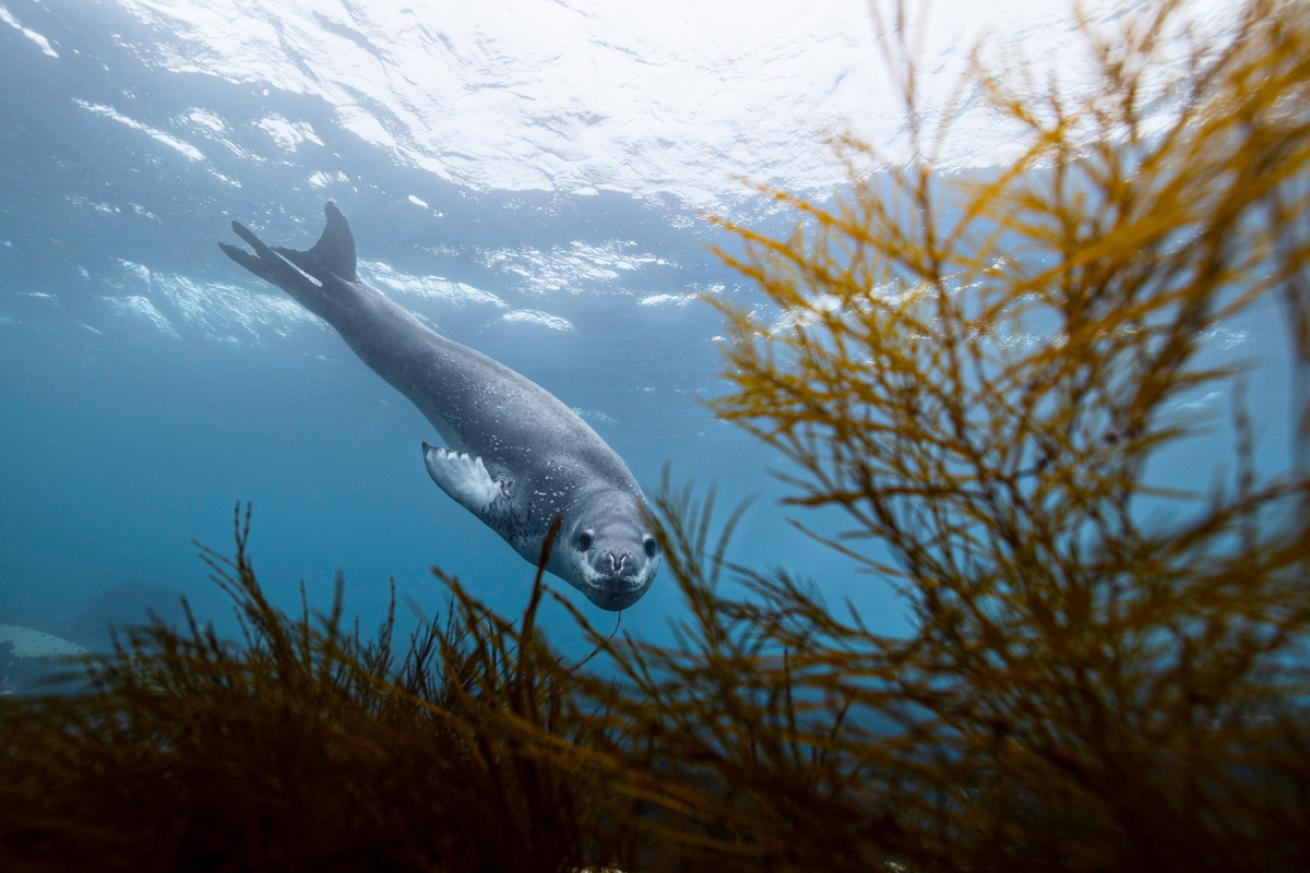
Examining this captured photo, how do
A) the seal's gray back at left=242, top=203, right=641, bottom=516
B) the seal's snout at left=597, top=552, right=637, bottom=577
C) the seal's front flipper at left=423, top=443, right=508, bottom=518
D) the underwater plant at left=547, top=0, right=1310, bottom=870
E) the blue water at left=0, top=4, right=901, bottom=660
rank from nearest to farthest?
the underwater plant at left=547, top=0, right=1310, bottom=870, the seal's snout at left=597, top=552, right=637, bottom=577, the seal's front flipper at left=423, top=443, right=508, bottom=518, the seal's gray back at left=242, top=203, right=641, bottom=516, the blue water at left=0, top=4, right=901, bottom=660

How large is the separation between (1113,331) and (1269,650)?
86cm

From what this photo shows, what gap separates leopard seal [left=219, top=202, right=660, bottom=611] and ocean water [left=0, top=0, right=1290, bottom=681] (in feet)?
5.78

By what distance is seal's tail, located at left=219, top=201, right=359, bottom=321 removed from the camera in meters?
8.52

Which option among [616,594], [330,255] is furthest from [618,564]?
[330,255]

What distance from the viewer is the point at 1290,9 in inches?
52.7

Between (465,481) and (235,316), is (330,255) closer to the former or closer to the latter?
(465,481)

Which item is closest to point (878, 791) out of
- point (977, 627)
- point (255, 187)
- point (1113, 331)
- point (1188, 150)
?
→ point (977, 627)

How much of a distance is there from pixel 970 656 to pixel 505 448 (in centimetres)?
583

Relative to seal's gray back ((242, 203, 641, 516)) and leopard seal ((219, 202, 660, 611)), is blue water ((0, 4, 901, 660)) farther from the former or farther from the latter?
seal's gray back ((242, 203, 641, 516))

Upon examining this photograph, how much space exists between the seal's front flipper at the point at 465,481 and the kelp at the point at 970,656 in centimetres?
424

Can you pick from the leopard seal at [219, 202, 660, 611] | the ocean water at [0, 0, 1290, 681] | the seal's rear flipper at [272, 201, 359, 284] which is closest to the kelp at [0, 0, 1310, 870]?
the ocean water at [0, 0, 1290, 681]

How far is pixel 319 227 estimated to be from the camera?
68.1 ft

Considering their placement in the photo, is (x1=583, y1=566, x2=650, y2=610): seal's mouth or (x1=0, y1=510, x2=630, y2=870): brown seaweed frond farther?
(x1=583, y1=566, x2=650, y2=610): seal's mouth

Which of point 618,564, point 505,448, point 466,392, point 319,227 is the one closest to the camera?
point 618,564
